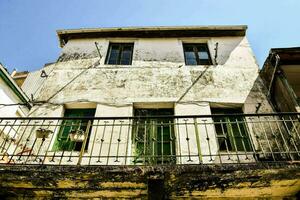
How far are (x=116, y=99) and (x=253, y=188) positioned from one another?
499cm

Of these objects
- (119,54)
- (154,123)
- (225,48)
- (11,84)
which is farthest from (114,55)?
(225,48)

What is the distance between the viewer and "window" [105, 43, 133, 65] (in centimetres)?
999

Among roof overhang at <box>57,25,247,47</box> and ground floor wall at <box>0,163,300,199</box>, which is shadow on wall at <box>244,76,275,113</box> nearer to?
ground floor wall at <box>0,163,300,199</box>

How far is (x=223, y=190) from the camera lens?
17.5 feet

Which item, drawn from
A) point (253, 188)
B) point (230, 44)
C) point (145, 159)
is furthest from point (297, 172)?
point (230, 44)

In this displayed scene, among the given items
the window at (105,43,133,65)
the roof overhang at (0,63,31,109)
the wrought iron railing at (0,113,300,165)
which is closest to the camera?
the wrought iron railing at (0,113,300,165)

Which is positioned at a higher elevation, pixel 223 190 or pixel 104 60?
pixel 104 60

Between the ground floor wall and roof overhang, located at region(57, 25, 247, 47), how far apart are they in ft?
23.4

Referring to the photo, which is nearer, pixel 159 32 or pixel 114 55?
pixel 114 55

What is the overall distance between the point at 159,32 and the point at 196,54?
6.45ft

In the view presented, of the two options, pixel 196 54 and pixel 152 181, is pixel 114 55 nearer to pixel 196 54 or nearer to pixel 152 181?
pixel 196 54

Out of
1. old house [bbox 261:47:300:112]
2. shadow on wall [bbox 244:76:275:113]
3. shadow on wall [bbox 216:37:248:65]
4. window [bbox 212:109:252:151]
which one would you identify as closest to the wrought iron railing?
window [bbox 212:109:252:151]

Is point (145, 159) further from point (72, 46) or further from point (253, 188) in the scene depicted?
point (72, 46)

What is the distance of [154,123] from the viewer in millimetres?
7281
